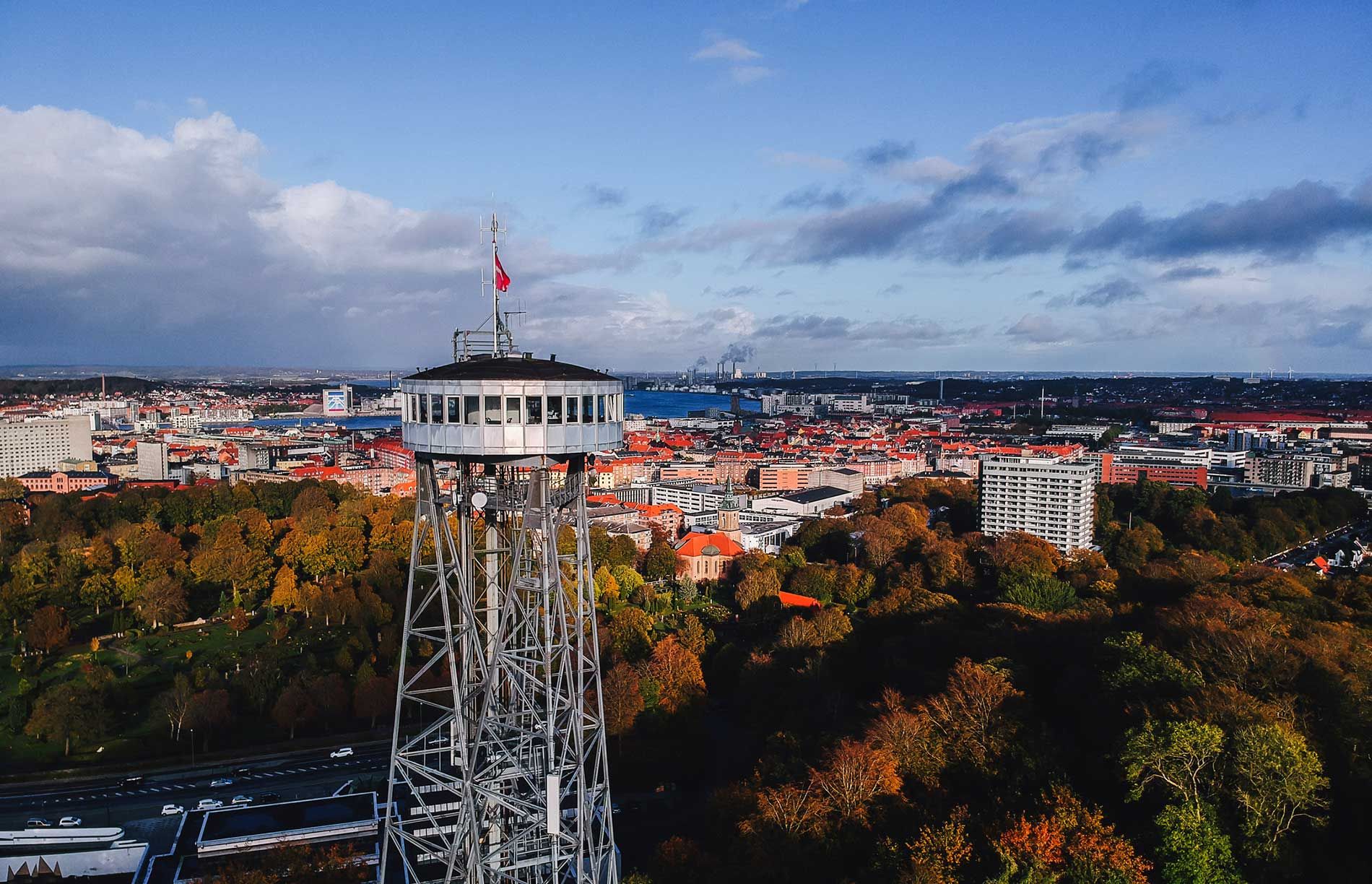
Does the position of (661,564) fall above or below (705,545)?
below

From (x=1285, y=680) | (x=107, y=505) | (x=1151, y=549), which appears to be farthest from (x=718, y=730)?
(x=107, y=505)

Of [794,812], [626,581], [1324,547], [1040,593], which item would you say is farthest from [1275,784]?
[1324,547]

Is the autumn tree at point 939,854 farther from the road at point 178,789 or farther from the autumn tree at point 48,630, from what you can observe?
the autumn tree at point 48,630

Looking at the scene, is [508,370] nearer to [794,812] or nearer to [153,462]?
[794,812]

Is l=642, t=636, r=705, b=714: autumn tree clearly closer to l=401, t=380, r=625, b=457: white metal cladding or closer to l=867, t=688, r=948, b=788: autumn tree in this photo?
l=867, t=688, r=948, b=788: autumn tree

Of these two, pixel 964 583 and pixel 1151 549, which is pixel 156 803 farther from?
pixel 1151 549

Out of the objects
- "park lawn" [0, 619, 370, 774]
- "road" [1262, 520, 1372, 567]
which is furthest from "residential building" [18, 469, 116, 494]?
"road" [1262, 520, 1372, 567]

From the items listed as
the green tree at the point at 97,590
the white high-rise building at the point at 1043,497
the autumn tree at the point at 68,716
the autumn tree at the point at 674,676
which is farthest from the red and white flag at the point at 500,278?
the white high-rise building at the point at 1043,497
